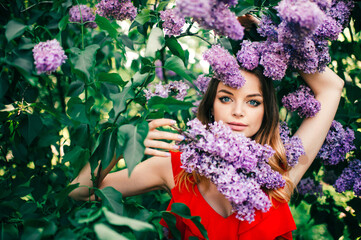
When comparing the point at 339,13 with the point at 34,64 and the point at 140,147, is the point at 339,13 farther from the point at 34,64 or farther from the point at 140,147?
the point at 34,64

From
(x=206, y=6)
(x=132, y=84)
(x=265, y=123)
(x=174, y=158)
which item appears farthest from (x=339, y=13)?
(x=174, y=158)

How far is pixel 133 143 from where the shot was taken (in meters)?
1.00

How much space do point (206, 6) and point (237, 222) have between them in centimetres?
117

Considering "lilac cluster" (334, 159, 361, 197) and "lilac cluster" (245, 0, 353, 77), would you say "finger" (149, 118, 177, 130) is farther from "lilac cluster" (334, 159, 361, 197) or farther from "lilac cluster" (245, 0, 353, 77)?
"lilac cluster" (334, 159, 361, 197)

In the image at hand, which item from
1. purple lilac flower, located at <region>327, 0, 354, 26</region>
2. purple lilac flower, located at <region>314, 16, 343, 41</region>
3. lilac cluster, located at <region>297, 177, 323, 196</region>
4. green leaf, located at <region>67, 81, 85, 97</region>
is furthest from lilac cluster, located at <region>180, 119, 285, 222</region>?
lilac cluster, located at <region>297, 177, 323, 196</region>

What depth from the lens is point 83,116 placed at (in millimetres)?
1163

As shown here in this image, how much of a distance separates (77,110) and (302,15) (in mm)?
949

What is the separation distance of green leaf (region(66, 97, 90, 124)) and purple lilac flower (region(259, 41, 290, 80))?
873mm

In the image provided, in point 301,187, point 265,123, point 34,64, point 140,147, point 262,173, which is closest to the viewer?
point 140,147

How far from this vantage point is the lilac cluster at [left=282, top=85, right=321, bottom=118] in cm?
164

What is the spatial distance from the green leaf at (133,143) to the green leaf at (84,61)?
0.82 feet

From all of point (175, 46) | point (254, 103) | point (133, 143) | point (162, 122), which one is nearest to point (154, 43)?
point (175, 46)

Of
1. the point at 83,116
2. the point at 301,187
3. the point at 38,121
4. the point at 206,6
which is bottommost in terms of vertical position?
the point at 301,187

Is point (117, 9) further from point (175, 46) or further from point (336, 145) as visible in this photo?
point (336, 145)
